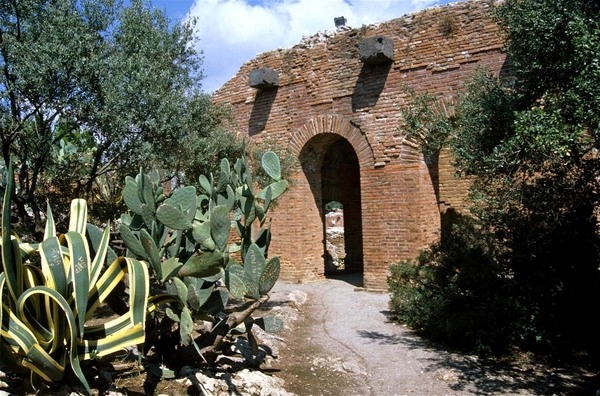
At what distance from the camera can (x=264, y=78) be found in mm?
11391

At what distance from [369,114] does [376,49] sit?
122 cm

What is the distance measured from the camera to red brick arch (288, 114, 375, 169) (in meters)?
10.3

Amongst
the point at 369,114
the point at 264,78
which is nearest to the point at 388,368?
the point at 369,114

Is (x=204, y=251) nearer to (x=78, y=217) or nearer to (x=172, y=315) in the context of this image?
(x=172, y=315)

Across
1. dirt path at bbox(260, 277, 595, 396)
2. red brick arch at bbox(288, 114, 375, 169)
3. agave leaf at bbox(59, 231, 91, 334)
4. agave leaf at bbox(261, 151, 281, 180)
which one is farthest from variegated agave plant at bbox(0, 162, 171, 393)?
red brick arch at bbox(288, 114, 375, 169)

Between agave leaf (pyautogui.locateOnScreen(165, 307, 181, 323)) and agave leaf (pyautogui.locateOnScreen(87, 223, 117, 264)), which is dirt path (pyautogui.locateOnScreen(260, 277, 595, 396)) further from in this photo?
agave leaf (pyautogui.locateOnScreen(87, 223, 117, 264))

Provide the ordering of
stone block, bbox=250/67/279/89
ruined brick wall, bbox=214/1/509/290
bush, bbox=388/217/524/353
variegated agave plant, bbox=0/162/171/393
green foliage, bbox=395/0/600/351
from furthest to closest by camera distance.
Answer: stone block, bbox=250/67/279/89
ruined brick wall, bbox=214/1/509/290
bush, bbox=388/217/524/353
green foliage, bbox=395/0/600/351
variegated agave plant, bbox=0/162/171/393

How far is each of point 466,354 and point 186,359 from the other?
353cm

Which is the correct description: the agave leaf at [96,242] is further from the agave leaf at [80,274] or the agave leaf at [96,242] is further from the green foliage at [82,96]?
the green foliage at [82,96]

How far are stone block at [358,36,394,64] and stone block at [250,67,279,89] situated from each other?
2260 millimetres

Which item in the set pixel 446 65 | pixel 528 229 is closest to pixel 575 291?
pixel 528 229

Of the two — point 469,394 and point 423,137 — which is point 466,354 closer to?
point 469,394

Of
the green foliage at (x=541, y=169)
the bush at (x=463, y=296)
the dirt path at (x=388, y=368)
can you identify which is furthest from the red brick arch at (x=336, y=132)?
the dirt path at (x=388, y=368)

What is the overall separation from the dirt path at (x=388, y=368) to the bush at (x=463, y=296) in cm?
27
